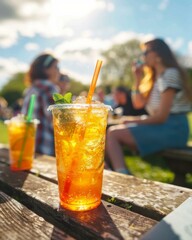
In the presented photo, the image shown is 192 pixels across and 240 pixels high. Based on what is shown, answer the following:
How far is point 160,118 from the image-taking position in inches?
118

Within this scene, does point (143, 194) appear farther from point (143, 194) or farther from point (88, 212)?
point (88, 212)

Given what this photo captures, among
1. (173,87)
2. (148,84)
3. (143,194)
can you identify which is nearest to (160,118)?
(173,87)

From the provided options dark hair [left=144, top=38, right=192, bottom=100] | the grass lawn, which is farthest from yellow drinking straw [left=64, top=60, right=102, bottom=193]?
the grass lawn

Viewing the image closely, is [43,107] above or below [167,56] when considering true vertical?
below

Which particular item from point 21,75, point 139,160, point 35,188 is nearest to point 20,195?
point 35,188

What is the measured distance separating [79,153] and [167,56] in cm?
252

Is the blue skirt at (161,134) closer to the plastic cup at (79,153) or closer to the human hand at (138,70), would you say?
the human hand at (138,70)

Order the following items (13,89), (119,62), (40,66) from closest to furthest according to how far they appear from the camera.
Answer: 1. (40,66)
2. (119,62)
3. (13,89)

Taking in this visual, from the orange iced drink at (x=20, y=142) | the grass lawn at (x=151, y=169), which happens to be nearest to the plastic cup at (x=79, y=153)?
the orange iced drink at (x=20, y=142)

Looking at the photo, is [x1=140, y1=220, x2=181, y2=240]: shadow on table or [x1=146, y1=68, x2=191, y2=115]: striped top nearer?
[x1=140, y1=220, x2=181, y2=240]: shadow on table

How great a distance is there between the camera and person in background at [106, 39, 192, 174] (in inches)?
119

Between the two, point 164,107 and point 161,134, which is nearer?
point 164,107

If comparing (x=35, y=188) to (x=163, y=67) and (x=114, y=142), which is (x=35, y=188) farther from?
(x=163, y=67)

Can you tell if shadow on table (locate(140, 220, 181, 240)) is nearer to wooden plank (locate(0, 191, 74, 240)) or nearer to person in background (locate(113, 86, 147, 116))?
wooden plank (locate(0, 191, 74, 240))
